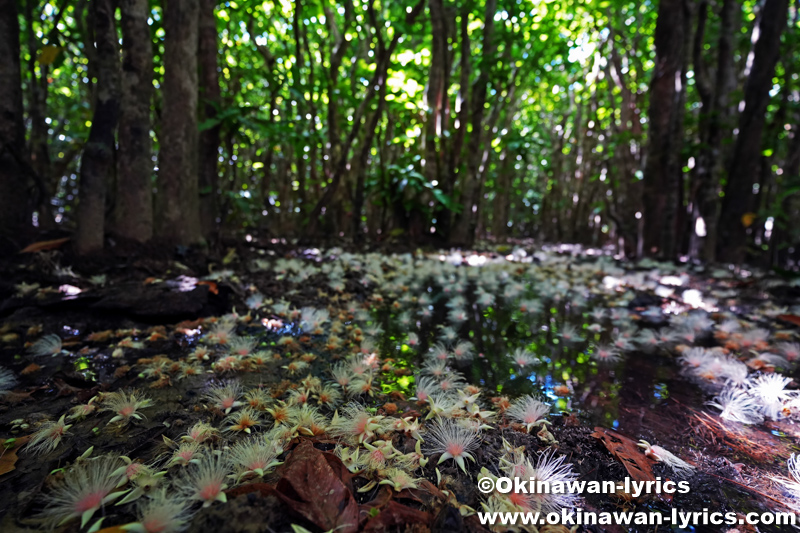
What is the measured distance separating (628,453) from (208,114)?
6.03 meters

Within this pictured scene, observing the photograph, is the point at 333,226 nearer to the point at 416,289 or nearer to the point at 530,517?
the point at 416,289

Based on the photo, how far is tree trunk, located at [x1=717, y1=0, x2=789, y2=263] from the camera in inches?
224

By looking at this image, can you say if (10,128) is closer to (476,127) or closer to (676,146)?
(476,127)

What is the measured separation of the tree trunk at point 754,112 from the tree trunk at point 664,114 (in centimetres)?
81

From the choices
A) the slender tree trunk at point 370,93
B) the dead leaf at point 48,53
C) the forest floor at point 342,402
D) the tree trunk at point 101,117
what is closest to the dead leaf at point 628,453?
the forest floor at point 342,402

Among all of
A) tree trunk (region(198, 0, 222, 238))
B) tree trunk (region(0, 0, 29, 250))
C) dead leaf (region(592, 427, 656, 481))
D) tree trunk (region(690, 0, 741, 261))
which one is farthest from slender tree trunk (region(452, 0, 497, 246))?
dead leaf (region(592, 427, 656, 481))

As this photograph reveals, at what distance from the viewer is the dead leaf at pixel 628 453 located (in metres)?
1.23

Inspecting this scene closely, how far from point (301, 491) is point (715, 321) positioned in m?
3.87

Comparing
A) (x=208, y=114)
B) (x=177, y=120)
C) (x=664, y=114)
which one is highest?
(x=664, y=114)

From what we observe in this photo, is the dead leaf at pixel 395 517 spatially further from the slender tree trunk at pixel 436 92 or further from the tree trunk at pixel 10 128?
the slender tree trunk at pixel 436 92

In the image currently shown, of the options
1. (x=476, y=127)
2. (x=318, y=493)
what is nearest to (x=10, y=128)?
(x=318, y=493)

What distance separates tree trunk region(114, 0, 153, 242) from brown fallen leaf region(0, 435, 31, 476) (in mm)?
3036

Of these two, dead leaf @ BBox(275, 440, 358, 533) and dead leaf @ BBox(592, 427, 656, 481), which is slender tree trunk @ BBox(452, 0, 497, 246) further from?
dead leaf @ BBox(275, 440, 358, 533)

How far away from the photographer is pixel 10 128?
3541mm
